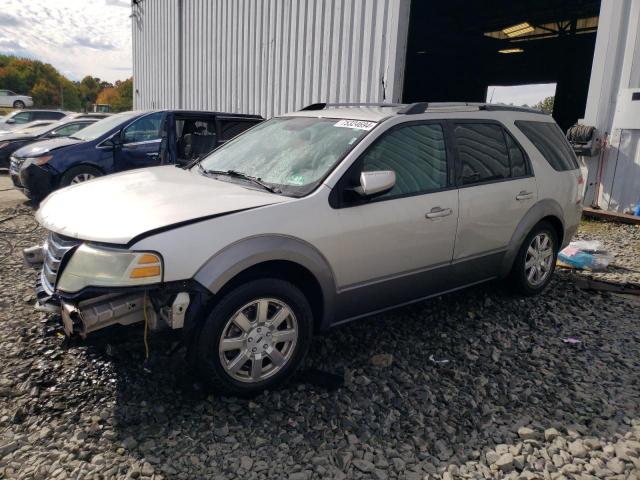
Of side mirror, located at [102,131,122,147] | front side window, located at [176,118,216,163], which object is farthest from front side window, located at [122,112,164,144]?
front side window, located at [176,118,216,163]

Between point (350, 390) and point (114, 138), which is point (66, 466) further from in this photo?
point (114, 138)

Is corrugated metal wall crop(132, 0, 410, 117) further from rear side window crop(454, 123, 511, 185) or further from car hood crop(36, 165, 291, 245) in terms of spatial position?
car hood crop(36, 165, 291, 245)

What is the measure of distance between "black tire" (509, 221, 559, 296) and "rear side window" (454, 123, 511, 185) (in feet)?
2.10

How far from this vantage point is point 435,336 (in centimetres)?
391

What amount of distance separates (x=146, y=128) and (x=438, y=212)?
20.2 ft

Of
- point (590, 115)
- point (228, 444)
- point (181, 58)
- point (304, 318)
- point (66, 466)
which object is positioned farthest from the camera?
point (181, 58)

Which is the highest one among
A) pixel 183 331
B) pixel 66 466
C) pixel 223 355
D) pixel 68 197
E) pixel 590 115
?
pixel 590 115

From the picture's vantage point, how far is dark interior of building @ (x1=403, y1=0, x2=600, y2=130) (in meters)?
14.8

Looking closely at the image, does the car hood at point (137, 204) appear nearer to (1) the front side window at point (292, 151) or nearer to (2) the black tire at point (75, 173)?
(1) the front side window at point (292, 151)

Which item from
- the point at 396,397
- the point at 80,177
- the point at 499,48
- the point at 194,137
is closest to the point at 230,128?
the point at 194,137

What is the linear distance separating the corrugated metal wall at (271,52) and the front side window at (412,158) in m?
5.36

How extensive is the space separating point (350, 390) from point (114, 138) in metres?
6.59

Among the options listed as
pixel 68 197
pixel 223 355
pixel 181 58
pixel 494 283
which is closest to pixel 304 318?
pixel 223 355

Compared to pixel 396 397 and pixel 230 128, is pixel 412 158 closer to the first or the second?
pixel 396 397
